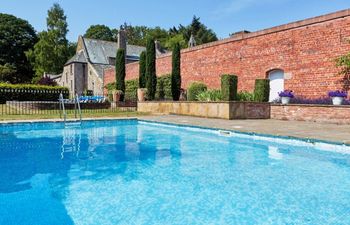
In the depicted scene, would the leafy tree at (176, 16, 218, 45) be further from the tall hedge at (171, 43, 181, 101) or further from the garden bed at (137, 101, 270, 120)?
the garden bed at (137, 101, 270, 120)

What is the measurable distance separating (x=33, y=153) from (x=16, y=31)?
5757 centimetres

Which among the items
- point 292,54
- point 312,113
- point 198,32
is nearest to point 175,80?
point 292,54

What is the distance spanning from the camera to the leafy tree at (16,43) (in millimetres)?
52906

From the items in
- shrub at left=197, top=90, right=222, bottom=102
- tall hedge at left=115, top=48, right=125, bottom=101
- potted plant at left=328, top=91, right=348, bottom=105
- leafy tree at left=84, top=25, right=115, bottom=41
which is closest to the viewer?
potted plant at left=328, top=91, right=348, bottom=105

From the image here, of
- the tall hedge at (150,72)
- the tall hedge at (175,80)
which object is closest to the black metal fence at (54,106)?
the tall hedge at (150,72)

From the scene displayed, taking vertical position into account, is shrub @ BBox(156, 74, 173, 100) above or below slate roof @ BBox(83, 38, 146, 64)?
below

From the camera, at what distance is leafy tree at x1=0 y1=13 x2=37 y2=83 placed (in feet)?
174

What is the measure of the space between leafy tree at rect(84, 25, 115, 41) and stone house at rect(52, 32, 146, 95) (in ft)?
76.2

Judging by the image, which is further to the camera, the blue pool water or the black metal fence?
the black metal fence

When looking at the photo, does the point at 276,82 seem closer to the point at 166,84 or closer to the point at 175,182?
the point at 166,84

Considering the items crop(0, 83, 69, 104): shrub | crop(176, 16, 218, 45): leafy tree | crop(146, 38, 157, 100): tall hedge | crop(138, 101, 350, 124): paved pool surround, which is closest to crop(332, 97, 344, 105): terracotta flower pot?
crop(138, 101, 350, 124): paved pool surround

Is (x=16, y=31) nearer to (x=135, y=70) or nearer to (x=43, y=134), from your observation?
(x=135, y=70)

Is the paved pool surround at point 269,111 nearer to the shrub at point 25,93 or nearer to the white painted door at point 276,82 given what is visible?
the white painted door at point 276,82

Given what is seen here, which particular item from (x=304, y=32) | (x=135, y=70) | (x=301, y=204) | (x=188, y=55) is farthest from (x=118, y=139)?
(x=135, y=70)
